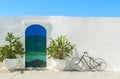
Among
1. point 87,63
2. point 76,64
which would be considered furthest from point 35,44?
point 87,63

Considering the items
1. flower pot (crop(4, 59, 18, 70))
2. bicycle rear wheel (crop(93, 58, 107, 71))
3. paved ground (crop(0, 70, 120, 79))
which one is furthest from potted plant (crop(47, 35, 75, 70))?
flower pot (crop(4, 59, 18, 70))

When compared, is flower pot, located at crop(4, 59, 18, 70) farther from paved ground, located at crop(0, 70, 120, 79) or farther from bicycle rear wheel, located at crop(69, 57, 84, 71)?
bicycle rear wheel, located at crop(69, 57, 84, 71)

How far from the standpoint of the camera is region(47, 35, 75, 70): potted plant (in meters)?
13.9

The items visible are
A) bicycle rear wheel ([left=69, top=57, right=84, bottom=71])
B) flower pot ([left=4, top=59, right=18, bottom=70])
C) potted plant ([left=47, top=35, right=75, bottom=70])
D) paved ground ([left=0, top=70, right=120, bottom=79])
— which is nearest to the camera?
paved ground ([left=0, top=70, right=120, bottom=79])

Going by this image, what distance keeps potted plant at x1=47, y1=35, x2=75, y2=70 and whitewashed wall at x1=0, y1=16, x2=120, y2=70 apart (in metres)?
0.67

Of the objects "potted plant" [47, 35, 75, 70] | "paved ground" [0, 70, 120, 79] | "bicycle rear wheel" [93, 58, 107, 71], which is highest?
"potted plant" [47, 35, 75, 70]

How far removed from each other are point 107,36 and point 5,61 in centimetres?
524

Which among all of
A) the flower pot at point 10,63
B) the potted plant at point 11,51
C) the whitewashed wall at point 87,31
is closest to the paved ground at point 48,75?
the flower pot at point 10,63

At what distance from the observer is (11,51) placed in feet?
45.6

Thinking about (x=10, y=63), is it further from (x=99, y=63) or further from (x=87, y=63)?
(x=99, y=63)

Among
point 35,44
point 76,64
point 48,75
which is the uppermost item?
point 35,44

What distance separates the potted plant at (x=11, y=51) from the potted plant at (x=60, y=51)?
1.45 m

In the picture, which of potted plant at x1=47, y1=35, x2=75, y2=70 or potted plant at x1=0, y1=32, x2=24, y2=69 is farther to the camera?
potted plant at x1=47, y1=35, x2=75, y2=70

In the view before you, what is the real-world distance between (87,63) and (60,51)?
172 cm
